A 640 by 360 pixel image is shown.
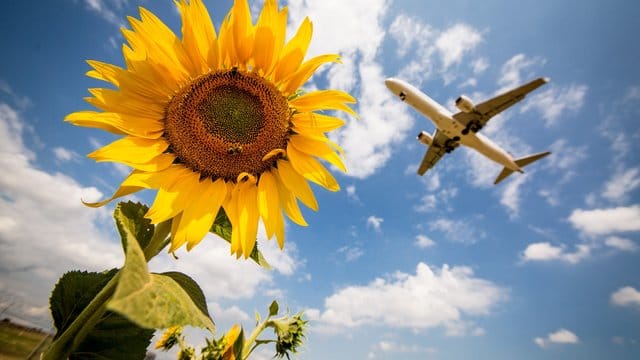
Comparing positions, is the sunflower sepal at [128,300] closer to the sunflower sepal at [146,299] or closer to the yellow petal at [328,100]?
the sunflower sepal at [146,299]

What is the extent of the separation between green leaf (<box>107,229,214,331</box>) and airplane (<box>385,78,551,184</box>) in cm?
3098

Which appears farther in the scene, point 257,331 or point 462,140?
point 462,140

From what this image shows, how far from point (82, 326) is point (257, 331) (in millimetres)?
1389

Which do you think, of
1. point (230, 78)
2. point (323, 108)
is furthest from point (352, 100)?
point (230, 78)

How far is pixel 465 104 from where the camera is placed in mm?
30375

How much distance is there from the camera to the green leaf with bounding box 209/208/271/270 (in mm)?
1517

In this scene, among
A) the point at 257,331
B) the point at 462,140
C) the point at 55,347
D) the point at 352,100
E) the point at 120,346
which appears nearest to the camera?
the point at 55,347

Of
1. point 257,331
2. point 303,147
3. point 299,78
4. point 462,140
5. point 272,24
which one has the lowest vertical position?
point 257,331

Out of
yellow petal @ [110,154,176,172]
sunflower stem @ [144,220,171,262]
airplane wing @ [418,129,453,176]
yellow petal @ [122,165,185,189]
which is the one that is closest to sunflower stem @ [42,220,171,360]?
sunflower stem @ [144,220,171,262]

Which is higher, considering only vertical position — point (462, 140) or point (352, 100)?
point (462, 140)

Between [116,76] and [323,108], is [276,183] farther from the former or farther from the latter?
[116,76]

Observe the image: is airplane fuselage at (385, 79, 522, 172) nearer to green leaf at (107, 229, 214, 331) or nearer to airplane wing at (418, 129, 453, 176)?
airplane wing at (418, 129, 453, 176)

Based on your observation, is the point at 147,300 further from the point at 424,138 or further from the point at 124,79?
the point at 424,138

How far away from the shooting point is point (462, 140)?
34.2 meters
